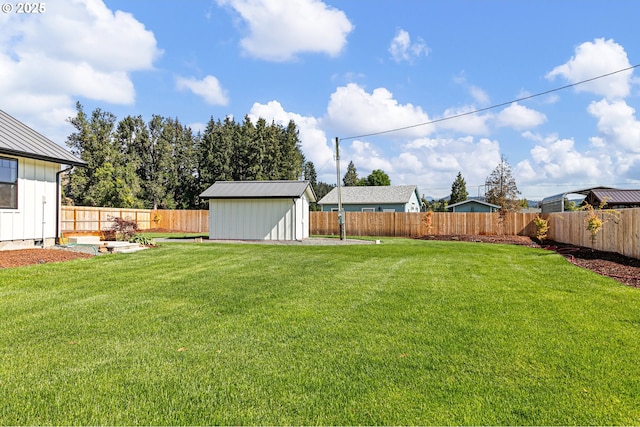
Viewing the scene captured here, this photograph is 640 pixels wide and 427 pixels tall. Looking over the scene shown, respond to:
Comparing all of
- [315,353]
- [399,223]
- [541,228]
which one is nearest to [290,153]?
[399,223]

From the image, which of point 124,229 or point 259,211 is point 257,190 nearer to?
point 259,211

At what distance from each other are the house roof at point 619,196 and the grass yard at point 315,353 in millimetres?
19617

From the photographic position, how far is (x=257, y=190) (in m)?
19.5

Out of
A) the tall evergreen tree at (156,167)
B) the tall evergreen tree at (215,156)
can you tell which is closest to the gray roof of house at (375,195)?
the tall evergreen tree at (215,156)

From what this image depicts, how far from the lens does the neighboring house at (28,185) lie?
9.77m

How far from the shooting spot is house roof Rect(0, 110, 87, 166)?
31.8 feet

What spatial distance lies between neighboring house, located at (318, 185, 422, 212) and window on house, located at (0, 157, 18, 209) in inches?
1032

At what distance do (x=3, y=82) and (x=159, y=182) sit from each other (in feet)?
99.6

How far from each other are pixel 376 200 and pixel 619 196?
60.5ft

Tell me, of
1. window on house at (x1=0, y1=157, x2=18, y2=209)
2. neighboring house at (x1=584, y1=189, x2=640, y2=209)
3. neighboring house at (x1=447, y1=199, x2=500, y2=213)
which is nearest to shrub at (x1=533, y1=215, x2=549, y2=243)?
neighboring house at (x1=584, y1=189, x2=640, y2=209)

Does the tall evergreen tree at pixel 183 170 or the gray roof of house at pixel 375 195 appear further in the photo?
the tall evergreen tree at pixel 183 170

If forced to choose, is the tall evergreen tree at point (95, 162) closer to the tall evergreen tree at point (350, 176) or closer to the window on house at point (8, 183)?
the window on house at point (8, 183)

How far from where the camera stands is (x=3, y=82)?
1191cm

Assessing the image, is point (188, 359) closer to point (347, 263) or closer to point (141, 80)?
point (347, 263)
